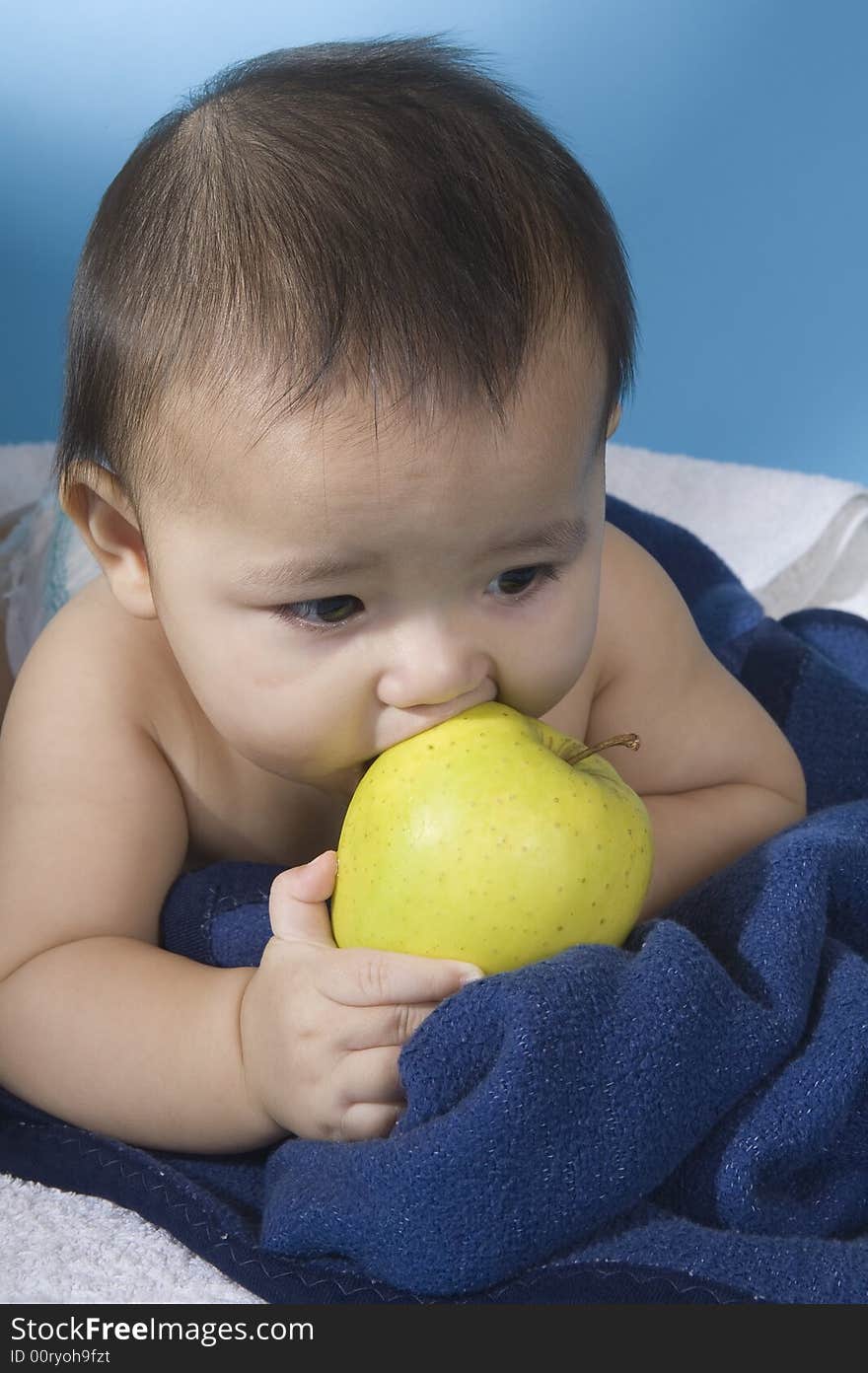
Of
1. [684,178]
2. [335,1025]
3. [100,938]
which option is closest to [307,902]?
[335,1025]

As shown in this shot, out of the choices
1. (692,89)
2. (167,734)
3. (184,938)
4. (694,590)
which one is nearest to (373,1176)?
(184,938)

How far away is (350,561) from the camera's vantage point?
852 millimetres

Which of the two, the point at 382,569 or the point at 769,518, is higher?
the point at 382,569

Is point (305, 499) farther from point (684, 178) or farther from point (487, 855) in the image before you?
point (684, 178)

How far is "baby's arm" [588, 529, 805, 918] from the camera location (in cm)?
127

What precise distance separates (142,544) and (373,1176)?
455 millimetres

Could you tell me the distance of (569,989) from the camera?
78 cm

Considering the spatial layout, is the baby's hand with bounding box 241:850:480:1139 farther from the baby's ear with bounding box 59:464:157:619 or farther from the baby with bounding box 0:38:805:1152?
the baby's ear with bounding box 59:464:157:619

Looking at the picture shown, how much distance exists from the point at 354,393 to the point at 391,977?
1.02ft

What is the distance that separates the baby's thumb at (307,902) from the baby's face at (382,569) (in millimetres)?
73

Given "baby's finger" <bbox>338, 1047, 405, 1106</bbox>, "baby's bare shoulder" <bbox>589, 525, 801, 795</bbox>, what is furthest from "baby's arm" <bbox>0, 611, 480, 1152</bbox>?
"baby's bare shoulder" <bbox>589, 525, 801, 795</bbox>

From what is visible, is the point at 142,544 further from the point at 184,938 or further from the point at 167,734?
the point at 184,938

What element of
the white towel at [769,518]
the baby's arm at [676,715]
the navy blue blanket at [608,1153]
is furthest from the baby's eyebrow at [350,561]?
the white towel at [769,518]

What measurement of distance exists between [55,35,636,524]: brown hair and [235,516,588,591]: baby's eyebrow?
0.07 meters
